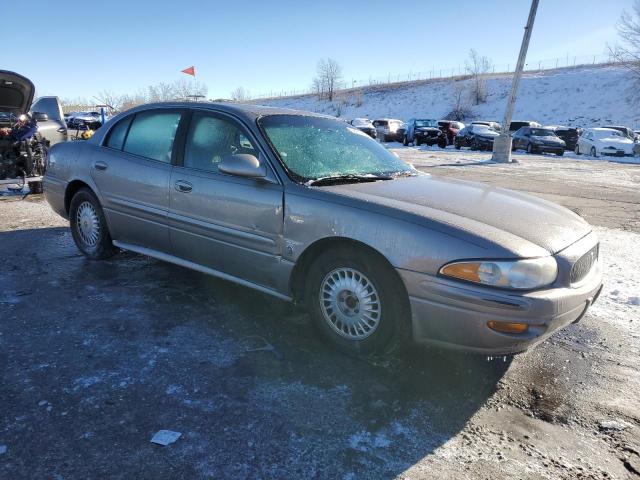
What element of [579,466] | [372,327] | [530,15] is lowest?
[579,466]

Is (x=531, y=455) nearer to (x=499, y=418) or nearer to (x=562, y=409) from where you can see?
(x=499, y=418)

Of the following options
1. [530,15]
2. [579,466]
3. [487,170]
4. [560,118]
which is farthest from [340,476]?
[560,118]

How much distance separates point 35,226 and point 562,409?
6.30 metres

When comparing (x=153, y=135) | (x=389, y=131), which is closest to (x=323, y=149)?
(x=153, y=135)

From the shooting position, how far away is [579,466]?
2.21 meters

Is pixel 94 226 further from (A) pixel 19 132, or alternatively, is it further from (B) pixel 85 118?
(B) pixel 85 118

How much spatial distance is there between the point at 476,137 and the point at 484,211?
2437cm

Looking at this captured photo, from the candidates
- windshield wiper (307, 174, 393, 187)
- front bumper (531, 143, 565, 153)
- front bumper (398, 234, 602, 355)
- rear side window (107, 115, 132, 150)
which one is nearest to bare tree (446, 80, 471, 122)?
front bumper (531, 143, 565, 153)

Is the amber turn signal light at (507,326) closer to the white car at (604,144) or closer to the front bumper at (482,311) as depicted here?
the front bumper at (482,311)

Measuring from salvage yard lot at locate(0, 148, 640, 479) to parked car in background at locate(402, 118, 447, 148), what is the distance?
24758 mm

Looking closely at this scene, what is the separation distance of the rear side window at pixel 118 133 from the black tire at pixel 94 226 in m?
0.55

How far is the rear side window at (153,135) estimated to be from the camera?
402 cm

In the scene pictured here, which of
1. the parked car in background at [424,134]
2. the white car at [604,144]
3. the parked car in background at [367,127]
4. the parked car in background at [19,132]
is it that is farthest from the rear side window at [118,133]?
the parked car in background at [424,134]

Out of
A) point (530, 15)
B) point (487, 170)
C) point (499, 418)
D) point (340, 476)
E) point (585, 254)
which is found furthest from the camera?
point (530, 15)
